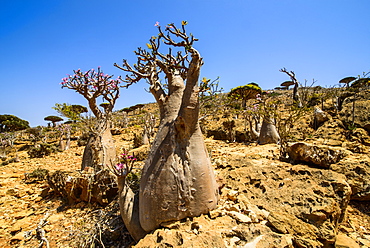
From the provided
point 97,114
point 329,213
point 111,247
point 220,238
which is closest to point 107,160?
point 97,114

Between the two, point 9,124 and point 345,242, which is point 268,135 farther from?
point 9,124

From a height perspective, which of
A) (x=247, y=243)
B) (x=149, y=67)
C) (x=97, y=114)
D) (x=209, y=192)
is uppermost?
(x=149, y=67)

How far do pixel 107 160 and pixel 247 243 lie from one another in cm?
399

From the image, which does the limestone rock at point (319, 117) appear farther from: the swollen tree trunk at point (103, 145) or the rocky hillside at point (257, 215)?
the swollen tree trunk at point (103, 145)

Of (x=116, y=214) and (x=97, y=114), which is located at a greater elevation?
(x=97, y=114)

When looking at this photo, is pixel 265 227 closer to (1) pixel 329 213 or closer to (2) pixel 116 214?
(1) pixel 329 213

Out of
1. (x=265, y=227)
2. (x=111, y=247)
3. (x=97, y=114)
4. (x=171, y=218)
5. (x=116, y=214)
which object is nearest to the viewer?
(x=265, y=227)

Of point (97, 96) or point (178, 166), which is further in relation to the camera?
point (97, 96)

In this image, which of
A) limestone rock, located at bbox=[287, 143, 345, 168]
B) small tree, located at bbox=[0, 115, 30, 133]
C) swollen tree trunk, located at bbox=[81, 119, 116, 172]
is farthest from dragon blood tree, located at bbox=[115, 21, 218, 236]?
small tree, located at bbox=[0, 115, 30, 133]

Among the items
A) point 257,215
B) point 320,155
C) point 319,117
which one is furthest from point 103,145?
point 319,117

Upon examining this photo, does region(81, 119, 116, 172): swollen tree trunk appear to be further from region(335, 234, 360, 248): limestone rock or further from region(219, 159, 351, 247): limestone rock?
region(335, 234, 360, 248): limestone rock

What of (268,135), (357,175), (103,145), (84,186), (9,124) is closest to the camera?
(357,175)

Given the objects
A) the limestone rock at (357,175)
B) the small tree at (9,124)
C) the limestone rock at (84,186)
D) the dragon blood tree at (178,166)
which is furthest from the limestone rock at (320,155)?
the small tree at (9,124)

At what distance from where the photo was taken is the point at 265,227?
1.83 meters
